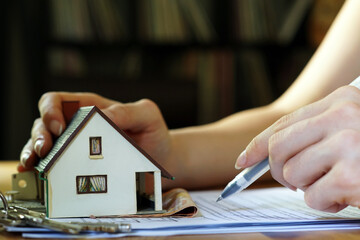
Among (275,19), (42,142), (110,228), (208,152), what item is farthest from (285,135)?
(275,19)

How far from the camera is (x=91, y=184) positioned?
58cm

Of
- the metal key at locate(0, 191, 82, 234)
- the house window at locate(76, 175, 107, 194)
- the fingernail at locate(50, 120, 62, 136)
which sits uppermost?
the fingernail at locate(50, 120, 62, 136)

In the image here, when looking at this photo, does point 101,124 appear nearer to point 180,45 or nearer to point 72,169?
point 72,169

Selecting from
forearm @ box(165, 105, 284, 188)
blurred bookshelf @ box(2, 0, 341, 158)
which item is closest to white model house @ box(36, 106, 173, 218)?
forearm @ box(165, 105, 284, 188)

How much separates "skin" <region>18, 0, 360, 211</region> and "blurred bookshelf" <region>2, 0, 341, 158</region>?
1005 mm

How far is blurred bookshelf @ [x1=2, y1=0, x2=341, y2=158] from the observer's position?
2168 mm

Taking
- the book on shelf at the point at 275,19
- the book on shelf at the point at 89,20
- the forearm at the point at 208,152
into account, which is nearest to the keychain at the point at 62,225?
the forearm at the point at 208,152

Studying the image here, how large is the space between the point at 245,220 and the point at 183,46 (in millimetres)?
1805

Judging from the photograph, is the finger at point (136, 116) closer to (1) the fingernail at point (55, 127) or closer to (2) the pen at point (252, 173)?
(1) the fingernail at point (55, 127)

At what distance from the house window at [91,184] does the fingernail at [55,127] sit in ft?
0.48

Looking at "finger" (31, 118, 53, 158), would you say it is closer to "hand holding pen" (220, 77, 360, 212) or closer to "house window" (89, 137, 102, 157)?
"house window" (89, 137, 102, 157)

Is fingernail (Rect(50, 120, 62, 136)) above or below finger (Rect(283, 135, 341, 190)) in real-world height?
above

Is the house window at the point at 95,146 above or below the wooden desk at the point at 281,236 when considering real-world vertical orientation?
above

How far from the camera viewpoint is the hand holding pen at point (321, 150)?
0.50m
